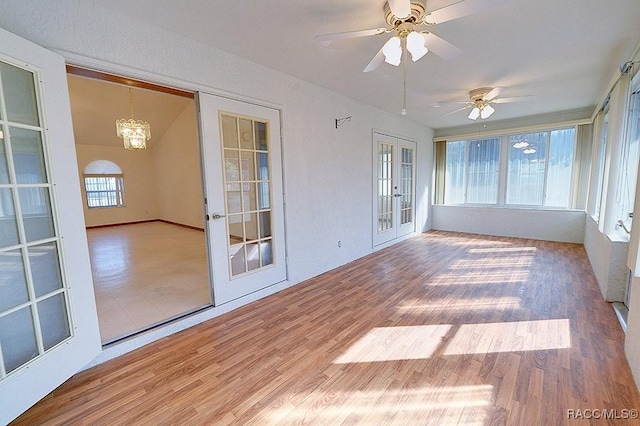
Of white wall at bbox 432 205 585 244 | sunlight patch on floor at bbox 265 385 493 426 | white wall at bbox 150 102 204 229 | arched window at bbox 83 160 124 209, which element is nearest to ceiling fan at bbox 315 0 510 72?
sunlight patch on floor at bbox 265 385 493 426

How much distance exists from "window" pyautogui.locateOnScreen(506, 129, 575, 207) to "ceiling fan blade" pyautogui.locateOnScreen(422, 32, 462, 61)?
198 inches

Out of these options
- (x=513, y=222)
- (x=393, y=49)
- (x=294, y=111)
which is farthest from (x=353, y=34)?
(x=513, y=222)

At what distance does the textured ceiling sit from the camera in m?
2.00

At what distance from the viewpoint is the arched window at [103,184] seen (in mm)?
8172

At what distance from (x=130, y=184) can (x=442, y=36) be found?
31.7ft

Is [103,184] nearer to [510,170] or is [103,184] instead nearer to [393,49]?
[393,49]

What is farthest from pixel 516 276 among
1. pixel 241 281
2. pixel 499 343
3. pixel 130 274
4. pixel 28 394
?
pixel 130 274

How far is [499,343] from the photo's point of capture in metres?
2.21

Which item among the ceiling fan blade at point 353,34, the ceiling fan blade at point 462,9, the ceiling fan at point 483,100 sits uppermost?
the ceiling fan at point 483,100

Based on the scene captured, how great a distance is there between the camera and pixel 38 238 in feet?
5.46

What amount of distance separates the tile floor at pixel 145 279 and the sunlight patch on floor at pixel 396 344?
1652 mm

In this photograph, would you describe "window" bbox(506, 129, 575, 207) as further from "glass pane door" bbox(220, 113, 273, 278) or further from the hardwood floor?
"glass pane door" bbox(220, 113, 273, 278)

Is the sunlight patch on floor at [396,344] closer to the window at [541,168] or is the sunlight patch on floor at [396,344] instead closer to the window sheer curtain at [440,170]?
the window at [541,168]

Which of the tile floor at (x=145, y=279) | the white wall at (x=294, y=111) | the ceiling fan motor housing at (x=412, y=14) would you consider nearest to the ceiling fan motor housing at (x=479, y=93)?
the white wall at (x=294, y=111)
